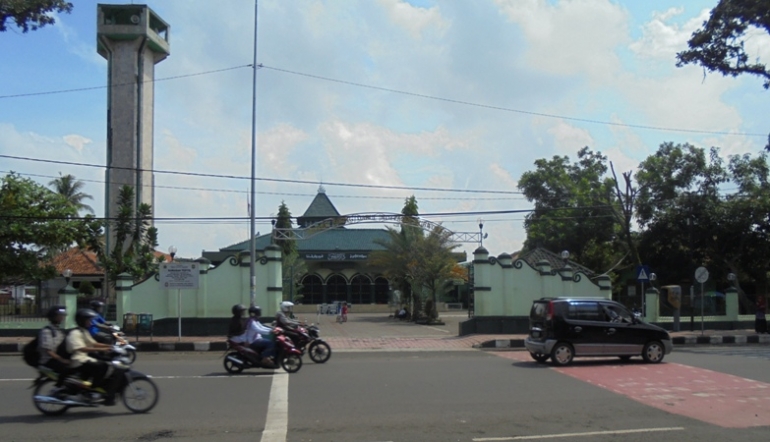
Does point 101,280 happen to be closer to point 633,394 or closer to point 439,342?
point 439,342

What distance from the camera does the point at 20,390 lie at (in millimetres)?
13219

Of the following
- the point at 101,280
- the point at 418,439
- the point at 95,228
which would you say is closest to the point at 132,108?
the point at 101,280

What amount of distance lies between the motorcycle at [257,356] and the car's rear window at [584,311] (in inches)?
254

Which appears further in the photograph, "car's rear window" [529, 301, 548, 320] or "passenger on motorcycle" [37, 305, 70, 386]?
"car's rear window" [529, 301, 548, 320]

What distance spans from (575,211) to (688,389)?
34.6 metres

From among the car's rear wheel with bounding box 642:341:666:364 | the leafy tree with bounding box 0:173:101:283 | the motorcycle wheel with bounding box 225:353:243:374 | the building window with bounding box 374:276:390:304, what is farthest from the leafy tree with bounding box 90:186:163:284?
the car's rear wheel with bounding box 642:341:666:364

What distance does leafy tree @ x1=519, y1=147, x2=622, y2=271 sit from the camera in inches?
1828

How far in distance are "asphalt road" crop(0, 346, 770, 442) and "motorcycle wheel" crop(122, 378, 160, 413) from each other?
0.16 m

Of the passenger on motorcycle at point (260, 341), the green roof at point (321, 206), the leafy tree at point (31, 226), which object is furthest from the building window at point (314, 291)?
the passenger on motorcycle at point (260, 341)

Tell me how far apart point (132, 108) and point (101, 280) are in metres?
12.6

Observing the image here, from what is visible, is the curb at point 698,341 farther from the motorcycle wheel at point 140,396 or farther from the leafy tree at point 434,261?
the motorcycle wheel at point 140,396

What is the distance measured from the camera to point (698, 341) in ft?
83.5

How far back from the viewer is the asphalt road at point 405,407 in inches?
376

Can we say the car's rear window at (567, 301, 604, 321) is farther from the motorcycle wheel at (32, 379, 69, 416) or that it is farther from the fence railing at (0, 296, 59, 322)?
the fence railing at (0, 296, 59, 322)
